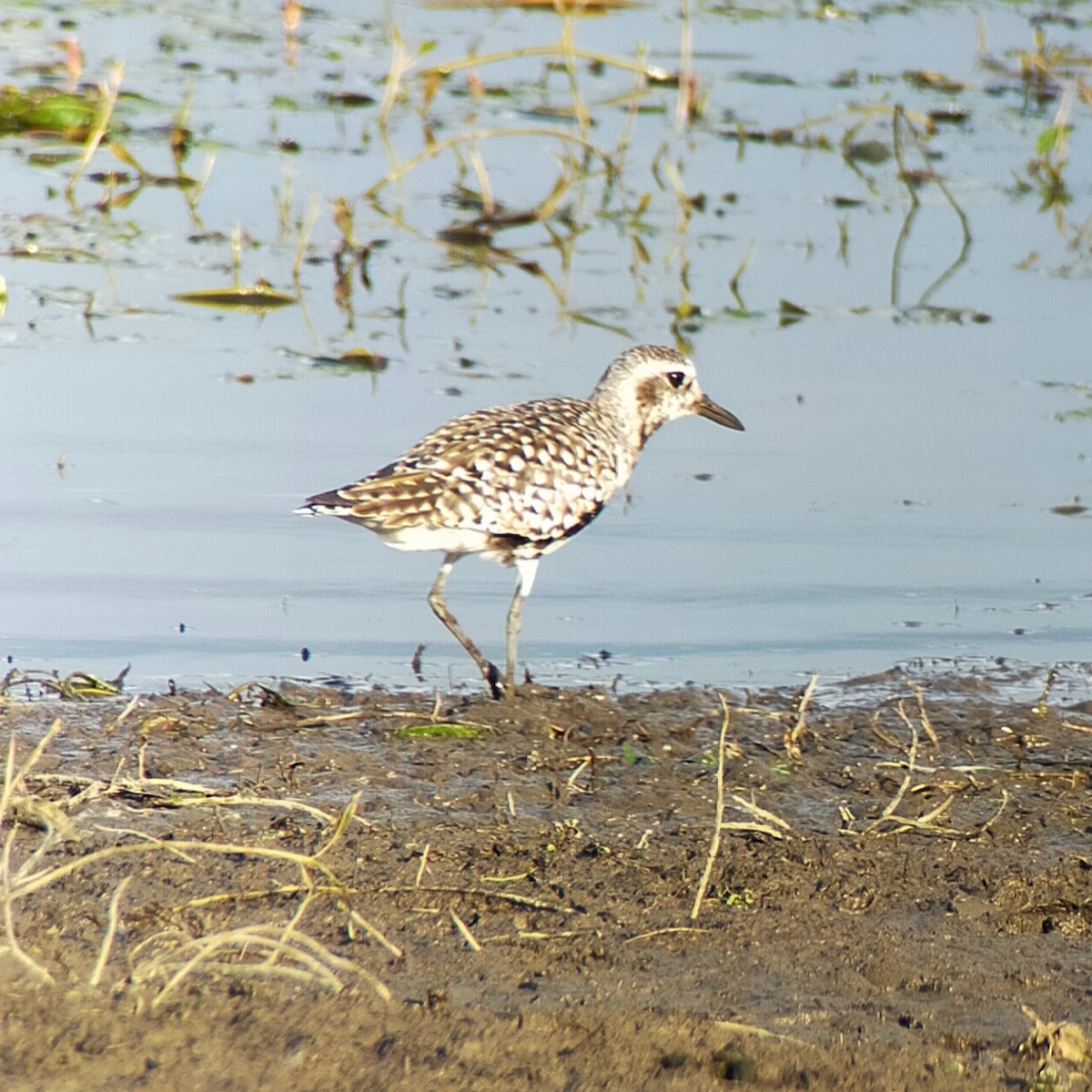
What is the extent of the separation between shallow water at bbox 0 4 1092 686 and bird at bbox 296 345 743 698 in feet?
1.42

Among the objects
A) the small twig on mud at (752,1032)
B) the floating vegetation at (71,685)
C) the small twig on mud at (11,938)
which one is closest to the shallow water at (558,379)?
the floating vegetation at (71,685)

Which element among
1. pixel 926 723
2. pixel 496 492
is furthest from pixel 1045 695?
pixel 496 492

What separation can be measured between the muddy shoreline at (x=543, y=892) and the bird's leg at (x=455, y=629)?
190 mm

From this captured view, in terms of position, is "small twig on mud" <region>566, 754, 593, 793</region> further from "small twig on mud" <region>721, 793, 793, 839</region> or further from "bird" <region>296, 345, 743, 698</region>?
"bird" <region>296, 345, 743, 698</region>

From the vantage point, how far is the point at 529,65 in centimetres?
1744

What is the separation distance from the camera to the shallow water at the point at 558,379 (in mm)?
7070

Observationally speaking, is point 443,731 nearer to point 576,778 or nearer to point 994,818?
point 576,778

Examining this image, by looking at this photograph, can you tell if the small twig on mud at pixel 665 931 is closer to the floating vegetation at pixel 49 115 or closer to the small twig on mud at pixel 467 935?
the small twig on mud at pixel 467 935

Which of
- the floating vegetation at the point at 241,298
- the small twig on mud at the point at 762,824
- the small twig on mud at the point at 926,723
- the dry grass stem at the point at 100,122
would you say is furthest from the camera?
the dry grass stem at the point at 100,122

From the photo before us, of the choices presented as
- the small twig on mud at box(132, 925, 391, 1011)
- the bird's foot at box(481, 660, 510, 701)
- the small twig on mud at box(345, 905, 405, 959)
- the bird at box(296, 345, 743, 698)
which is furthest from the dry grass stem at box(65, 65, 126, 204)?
the small twig on mud at box(132, 925, 391, 1011)

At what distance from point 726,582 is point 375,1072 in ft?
14.0

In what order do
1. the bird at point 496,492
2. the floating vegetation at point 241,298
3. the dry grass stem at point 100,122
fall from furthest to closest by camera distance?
the dry grass stem at point 100,122
the floating vegetation at point 241,298
the bird at point 496,492

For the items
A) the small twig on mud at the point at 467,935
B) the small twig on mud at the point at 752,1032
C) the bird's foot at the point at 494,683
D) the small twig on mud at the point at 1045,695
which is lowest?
the small twig on mud at the point at 1045,695

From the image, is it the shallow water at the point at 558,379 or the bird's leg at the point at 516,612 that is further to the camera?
the shallow water at the point at 558,379
